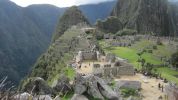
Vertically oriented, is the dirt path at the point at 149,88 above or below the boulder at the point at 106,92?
below

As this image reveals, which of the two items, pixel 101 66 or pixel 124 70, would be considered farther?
pixel 101 66

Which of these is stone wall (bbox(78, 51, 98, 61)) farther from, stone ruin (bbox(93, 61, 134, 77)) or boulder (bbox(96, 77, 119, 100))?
boulder (bbox(96, 77, 119, 100))

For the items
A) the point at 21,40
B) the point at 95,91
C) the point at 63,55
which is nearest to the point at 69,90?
the point at 95,91

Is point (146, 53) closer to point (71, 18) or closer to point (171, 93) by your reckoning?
point (171, 93)

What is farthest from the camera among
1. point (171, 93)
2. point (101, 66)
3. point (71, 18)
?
point (71, 18)

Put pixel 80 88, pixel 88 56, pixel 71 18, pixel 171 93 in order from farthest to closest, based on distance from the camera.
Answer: pixel 71 18
pixel 88 56
pixel 171 93
pixel 80 88

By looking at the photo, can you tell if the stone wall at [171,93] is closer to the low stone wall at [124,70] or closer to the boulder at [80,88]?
the boulder at [80,88]

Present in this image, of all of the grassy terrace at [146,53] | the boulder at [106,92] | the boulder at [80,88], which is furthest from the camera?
the grassy terrace at [146,53]

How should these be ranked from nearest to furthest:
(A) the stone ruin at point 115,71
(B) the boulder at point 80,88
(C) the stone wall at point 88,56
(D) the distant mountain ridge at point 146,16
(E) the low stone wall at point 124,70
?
(B) the boulder at point 80,88 < (A) the stone ruin at point 115,71 < (E) the low stone wall at point 124,70 < (C) the stone wall at point 88,56 < (D) the distant mountain ridge at point 146,16

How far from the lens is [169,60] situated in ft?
252

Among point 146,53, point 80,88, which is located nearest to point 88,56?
point 80,88

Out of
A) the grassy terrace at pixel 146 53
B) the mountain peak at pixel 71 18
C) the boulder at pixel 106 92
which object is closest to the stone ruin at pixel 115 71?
the boulder at pixel 106 92

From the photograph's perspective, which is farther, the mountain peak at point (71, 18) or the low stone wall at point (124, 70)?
the mountain peak at point (71, 18)

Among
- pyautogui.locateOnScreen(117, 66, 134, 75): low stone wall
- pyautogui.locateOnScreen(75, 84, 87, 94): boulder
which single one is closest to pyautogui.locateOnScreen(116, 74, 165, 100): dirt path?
pyautogui.locateOnScreen(117, 66, 134, 75): low stone wall
